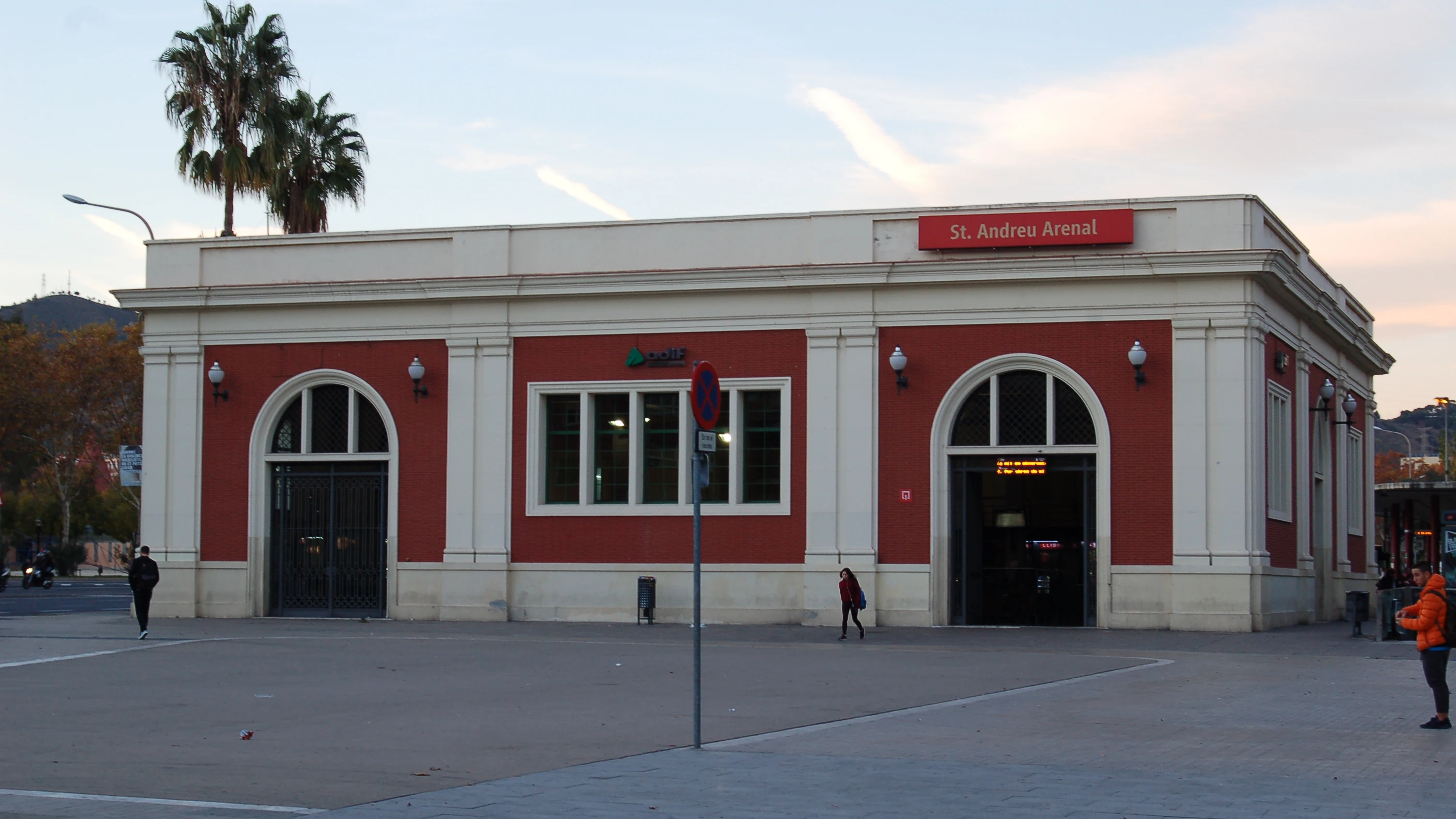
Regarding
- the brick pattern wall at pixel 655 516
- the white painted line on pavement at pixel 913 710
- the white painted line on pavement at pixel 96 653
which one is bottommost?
the white painted line on pavement at pixel 96 653

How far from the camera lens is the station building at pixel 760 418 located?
90.0 feet

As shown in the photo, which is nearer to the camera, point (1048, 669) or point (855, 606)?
point (1048, 669)

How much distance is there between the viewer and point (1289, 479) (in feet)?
100

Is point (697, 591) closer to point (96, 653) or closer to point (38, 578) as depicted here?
point (96, 653)

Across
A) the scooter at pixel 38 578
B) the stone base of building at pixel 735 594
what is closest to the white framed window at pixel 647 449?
the stone base of building at pixel 735 594

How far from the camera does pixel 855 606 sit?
2575cm

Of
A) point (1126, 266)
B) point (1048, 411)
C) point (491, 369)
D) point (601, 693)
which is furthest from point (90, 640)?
point (1126, 266)

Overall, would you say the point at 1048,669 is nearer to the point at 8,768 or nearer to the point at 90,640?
the point at 8,768

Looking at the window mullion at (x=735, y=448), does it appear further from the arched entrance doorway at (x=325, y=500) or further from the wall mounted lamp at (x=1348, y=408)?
the wall mounted lamp at (x=1348, y=408)

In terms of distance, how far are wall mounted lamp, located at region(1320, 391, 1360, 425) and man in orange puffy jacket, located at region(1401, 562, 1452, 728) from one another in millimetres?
19130

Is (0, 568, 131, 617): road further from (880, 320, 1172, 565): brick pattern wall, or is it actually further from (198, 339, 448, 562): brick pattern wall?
(880, 320, 1172, 565): brick pattern wall

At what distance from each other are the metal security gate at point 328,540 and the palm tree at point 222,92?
44.6 feet

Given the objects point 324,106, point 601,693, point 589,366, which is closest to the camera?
point 601,693

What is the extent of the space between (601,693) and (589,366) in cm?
1399
